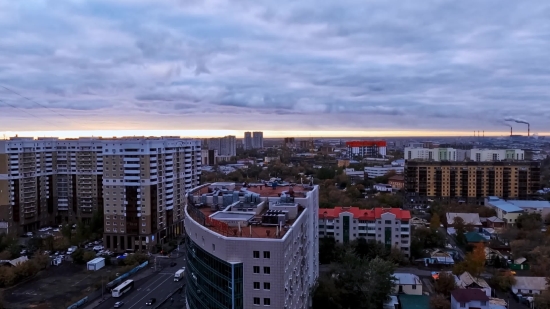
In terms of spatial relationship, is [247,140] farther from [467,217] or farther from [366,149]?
[467,217]

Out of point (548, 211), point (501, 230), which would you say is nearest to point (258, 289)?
point (501, 230)

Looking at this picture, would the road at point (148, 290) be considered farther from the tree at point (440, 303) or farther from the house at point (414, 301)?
the tree at point (440, 303)

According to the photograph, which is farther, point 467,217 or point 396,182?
point 396,182

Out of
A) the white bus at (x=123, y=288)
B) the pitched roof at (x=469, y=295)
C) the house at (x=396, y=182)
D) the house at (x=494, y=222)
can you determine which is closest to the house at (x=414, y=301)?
the pitched roof at (x=469, y=295)

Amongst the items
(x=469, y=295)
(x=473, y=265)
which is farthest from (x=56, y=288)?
(x=473, y=265)

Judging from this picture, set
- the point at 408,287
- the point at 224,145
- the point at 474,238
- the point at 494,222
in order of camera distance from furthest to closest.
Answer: the point at 224,145 → the point at 494,222 → the point at 474,238 → the point at 408,287

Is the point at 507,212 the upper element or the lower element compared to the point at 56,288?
upper
